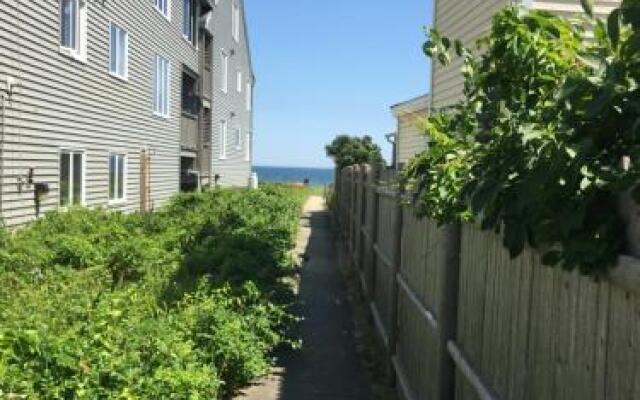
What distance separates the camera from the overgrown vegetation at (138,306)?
4.94 metres

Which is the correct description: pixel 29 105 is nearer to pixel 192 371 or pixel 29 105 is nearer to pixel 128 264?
pixel 128 264

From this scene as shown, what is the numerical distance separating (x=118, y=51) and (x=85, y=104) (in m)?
2.95

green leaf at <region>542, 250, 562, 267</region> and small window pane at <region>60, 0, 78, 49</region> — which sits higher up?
small window pane at <region>60, 0, 78, 49</region>

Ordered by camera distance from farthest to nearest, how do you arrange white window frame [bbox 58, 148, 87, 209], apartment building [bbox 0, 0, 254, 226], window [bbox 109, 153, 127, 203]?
window [bbox 109, 153, 127, 203]
white window frame [bbox 58, 148, 87, 209]
apartment building [bbox 0, 0, 254, 226]

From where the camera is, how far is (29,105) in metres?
13.7

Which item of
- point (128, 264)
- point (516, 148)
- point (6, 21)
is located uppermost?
point (6, 21)

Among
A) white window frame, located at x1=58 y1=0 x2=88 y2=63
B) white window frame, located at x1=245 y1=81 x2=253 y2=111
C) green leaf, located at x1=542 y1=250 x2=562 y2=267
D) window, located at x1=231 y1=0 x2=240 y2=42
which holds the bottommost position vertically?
green leaf, located at x1=542 y1=250 x2=562 y2=267

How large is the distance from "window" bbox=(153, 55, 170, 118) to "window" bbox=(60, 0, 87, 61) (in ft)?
23.0

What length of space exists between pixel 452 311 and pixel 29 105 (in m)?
10.5

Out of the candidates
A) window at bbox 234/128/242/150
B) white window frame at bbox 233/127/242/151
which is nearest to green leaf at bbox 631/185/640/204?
white window frame at bbox 233/127/242/151

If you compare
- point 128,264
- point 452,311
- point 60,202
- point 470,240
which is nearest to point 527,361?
point 470,240

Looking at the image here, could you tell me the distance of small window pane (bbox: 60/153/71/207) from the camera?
15586 mm

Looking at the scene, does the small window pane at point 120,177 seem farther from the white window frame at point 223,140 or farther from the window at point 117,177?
the white window frame at point 223,140

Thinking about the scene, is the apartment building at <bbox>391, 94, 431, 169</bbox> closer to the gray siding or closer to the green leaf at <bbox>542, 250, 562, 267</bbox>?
the gray siding
